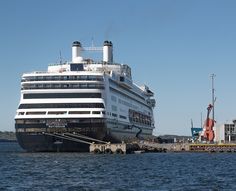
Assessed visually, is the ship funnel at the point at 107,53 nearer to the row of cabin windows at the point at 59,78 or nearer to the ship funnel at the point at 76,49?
the ship funnel at the point at 76,49

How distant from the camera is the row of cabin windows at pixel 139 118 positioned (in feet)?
434

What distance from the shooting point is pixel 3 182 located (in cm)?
5456

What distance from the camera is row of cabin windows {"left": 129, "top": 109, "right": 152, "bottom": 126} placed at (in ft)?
Answer: 434

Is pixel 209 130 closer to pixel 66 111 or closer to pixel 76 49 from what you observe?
pixel 76 49

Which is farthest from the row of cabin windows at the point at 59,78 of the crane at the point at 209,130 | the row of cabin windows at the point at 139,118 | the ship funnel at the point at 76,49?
the crane at the point at 209,130

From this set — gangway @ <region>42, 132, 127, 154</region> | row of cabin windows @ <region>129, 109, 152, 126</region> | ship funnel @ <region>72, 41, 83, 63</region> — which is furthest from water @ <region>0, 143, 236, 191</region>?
ship funnel @ <region>72, 41, 83, 63</region>

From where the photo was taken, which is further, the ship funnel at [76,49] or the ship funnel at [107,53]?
the ship funnel at [107,53]


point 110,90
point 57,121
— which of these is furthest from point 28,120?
point 110,90

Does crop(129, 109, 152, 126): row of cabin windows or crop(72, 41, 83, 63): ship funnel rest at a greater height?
crop(72, 41, 83, 63): ship funnel

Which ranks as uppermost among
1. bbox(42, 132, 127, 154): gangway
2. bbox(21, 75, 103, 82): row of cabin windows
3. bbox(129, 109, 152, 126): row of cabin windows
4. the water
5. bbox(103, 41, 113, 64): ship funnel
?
bbox(103, 41, 113, 64): ship funnel

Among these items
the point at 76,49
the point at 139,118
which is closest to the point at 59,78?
the point at 76,49

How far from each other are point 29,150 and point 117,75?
2831cm

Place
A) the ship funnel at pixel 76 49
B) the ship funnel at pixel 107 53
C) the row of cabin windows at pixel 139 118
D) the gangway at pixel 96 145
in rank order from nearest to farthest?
the gangway at pixel 96 145 < the ship funnel at pixel 76 49 < the row of cabin windows at pixel 139 118 < the ship funnel at pixel 107 53

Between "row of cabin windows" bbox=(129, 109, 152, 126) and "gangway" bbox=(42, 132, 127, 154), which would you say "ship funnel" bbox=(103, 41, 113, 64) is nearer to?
"row of cabin windows" bbox=(129, 109, 152, 126)
